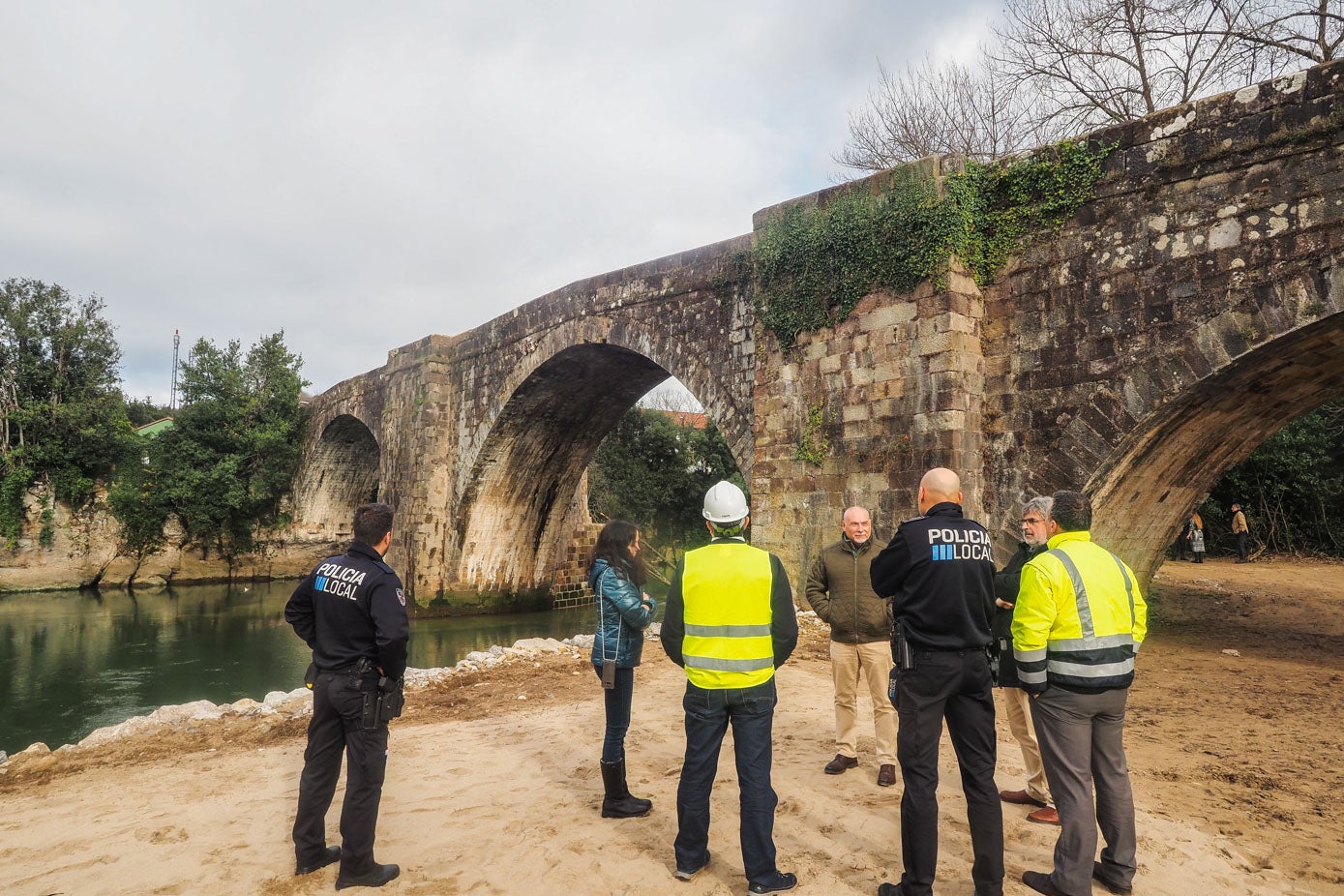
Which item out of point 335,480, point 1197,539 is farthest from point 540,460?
point 1197,539

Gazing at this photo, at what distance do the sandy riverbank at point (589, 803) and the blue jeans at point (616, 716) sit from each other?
298mm

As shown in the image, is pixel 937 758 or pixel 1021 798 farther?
pixel 1021 798

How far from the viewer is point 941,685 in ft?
9.57

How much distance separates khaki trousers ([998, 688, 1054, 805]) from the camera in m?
3.73

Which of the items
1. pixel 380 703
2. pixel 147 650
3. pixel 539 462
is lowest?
pixel 147 650

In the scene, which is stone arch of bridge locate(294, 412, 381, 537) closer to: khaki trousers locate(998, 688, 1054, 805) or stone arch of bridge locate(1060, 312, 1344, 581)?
stone arch of bridge locate(1060, 312, 1344, 581)

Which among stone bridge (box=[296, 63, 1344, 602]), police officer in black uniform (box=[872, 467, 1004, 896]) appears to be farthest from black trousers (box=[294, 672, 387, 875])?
stone bridge (box=[296, 63, 1344, 602])

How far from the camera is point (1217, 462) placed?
25.3 feet

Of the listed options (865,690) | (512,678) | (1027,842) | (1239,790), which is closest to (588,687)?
(512,678)

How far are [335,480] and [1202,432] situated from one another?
914 inches

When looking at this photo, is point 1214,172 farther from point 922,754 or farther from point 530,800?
point 530,800

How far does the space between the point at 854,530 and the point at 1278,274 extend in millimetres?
3991

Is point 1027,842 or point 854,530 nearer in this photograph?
point 1027,842

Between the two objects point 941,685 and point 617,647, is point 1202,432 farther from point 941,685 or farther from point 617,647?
point 617,647
